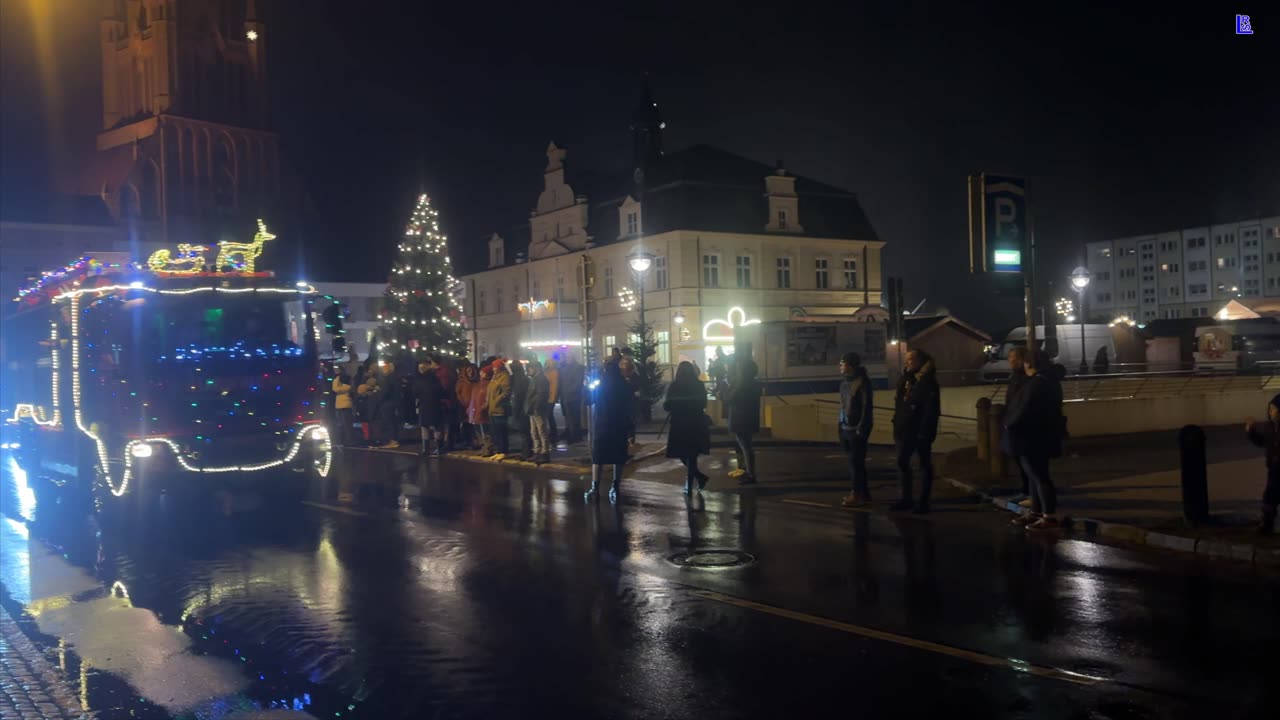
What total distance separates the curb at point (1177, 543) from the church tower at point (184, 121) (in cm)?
6926

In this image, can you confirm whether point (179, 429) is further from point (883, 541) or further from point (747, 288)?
point (747, 288)

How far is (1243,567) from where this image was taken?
9.08m

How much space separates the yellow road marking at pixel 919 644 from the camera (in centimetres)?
587

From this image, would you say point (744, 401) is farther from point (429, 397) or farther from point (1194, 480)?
point (429, 397)

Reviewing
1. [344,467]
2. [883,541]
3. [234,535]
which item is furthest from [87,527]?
[883,541]

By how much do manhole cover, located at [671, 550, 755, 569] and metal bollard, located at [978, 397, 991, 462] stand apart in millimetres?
6699

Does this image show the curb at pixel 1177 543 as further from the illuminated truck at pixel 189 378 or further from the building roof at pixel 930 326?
the building roof at pixel 930 326

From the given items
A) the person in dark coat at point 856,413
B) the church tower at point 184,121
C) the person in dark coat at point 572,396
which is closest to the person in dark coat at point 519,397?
the person in dark coat at point 572,396

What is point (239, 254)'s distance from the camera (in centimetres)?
1527

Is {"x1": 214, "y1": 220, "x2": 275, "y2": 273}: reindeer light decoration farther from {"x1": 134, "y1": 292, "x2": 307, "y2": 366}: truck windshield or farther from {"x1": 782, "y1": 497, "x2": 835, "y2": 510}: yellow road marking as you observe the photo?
{"x1": 782, "y1": 497, "x2": 835, "y2": 510}: yellow road marking

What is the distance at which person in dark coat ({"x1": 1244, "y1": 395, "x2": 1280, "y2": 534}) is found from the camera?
948 cm

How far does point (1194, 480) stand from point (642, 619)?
6266mm

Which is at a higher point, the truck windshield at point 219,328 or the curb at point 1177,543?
the truck windshield at point 219,328

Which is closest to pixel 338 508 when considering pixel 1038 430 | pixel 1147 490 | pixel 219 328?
pixel 219 328
